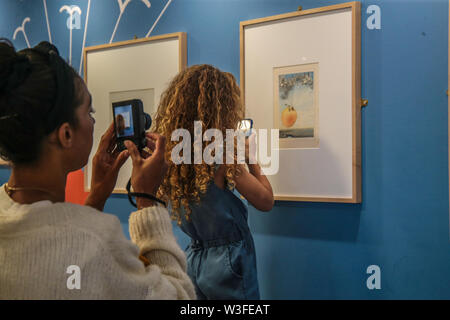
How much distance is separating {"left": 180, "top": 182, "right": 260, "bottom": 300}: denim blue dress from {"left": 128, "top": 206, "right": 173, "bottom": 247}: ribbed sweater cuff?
51cm

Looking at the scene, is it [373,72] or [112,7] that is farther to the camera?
[112,7]

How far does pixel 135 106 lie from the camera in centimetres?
106

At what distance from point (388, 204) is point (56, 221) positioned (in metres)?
1.11

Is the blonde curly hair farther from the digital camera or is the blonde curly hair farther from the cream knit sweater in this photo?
the cream knit sweater

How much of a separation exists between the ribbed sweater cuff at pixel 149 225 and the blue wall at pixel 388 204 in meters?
0.88

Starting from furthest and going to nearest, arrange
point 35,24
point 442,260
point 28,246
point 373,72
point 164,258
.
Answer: point 35,24 → point 373,72 → point 442,260 → point 164,258 → point 28,246

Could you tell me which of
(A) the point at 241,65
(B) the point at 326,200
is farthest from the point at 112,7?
(B) the point at 326,200

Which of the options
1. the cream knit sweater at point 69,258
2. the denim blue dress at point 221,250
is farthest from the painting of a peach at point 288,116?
the cream knit sweater at point 69,258

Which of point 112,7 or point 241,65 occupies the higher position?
point 112,7

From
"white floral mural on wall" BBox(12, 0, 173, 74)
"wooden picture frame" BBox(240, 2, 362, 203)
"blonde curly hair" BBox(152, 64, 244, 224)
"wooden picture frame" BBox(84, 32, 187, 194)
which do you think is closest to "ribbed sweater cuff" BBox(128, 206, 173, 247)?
"blonde curly hair" BBox(152, 64, 244, 224)

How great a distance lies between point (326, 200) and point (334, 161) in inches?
5.5

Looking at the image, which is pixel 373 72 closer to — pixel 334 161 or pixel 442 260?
pixel 334 161

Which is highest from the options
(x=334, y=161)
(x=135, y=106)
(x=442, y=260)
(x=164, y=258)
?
(x=135, y=106)

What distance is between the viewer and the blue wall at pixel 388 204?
1388 millimetres
